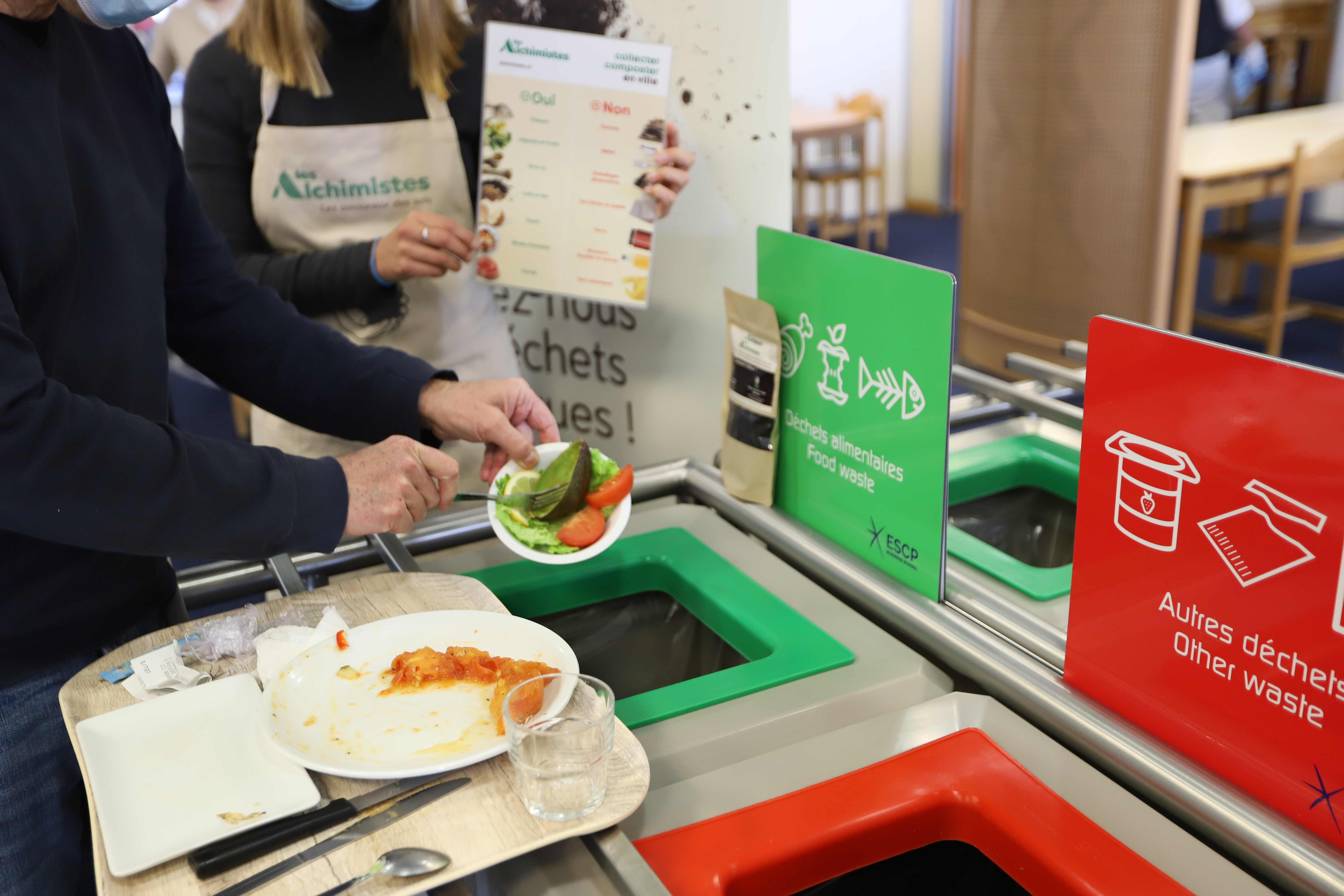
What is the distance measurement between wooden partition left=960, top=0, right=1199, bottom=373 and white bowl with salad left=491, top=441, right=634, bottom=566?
3076 millimetres

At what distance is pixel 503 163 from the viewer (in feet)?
5.41

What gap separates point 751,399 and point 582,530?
0.27 metres

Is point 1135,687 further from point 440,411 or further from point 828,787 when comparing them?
point 440,411

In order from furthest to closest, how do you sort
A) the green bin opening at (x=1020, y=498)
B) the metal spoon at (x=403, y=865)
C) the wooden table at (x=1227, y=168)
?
the wooden table at (x=1227, y=168)
the green bin opening at (x=1020, y=498)
the metal spoon at (x=403, y=865)

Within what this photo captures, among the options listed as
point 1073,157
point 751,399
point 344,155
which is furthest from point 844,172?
point 751,399

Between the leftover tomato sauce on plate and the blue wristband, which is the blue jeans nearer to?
the leftover tomato sauce on plate

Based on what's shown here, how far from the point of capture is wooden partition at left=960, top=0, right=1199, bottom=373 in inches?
143

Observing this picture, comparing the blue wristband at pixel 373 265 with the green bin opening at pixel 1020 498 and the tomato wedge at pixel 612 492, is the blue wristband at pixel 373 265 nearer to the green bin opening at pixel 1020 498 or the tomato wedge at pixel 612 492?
the tomato wedge at pixel 612 492

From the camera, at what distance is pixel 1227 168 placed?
3.91m

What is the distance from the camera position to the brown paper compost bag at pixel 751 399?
4.14ft

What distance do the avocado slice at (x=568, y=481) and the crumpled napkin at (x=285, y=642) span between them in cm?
29

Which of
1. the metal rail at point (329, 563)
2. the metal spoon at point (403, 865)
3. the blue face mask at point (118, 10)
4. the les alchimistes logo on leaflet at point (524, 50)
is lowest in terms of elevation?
the metal rail at point (329, 563)

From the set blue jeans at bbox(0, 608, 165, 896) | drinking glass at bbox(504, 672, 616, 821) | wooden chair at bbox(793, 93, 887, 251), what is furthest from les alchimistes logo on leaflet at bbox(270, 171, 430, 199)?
wooden chair at bbox(793, 93, 887, 251)

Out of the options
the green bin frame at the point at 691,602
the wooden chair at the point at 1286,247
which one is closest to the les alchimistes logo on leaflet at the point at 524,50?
the green bin frame at the point at 691,602
